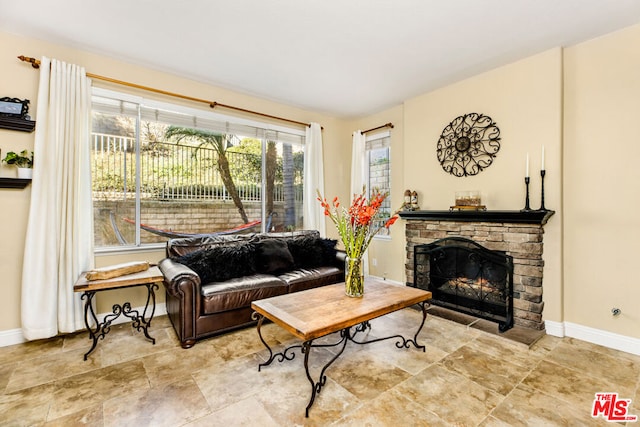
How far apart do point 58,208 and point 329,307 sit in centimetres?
257

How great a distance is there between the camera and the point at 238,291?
8.93 feet

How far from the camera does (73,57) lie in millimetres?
2783

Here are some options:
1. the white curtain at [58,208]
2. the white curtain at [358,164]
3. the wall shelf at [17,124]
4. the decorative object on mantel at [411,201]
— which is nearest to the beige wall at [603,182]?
the decorative object on mantel at [411,201]

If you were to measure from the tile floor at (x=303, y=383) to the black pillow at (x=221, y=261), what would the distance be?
61 centimetres

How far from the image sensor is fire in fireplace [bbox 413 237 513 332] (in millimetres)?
3000

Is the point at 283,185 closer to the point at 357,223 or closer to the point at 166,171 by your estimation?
the point at 166,171

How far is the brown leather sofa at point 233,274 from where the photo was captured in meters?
2.51

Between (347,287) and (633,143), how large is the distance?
265cm

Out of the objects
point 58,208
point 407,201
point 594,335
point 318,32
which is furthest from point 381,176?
point 58,208

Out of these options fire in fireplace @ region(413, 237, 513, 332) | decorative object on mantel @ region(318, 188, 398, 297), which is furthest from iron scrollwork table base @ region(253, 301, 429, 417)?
fire in fireplace @ region(413, 237, 513, 332)

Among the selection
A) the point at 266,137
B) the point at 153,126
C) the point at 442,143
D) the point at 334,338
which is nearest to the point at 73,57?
the point at 153,126

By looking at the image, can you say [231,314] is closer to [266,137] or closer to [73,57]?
[266,137]

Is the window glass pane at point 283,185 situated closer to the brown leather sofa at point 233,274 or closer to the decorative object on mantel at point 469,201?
the brown leather sofa at point 233,274

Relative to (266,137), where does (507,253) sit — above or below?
below
